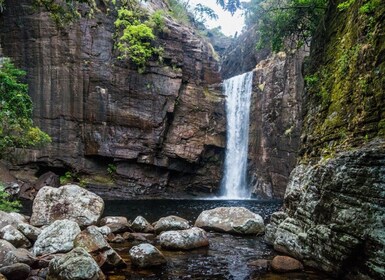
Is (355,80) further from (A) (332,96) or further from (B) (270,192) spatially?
(B) (270,192)

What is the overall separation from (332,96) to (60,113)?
71.8 feet

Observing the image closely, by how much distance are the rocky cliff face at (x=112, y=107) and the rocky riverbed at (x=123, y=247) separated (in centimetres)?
1477

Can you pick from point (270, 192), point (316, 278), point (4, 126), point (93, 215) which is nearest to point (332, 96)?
point (316, 278)

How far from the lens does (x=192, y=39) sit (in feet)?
98.6

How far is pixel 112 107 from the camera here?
26.4m

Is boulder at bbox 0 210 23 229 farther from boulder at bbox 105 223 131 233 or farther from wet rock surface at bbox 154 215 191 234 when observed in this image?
wet rock surface at bbox 154 215 191 234

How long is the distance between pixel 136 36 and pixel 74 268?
24.0 m

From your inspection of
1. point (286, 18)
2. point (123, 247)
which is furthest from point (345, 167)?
point (286, 18)

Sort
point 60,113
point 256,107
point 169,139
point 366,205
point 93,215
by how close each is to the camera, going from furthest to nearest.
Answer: point 256,107 < point 169,139 < point 60,113 < point 93,215 < point 366,205

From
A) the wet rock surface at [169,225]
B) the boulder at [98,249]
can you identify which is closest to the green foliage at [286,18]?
the wet rock surface at [169,225]

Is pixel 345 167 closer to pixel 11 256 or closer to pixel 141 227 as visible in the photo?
pixel 11 256

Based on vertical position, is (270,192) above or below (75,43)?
below

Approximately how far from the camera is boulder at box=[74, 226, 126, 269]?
6962 mm

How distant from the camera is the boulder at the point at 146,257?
728cm
